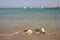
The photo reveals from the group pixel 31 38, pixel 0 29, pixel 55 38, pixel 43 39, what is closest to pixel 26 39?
pixel 31 38

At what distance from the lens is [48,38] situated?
391 centimetres

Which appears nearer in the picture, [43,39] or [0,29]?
[43,39]

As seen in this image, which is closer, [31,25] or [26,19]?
[31,25]

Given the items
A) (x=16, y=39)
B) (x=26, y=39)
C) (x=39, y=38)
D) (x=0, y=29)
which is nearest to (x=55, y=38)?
(x=39, y=38)

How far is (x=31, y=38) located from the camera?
390 centimetres

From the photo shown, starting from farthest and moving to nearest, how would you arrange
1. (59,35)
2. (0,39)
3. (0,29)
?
(0,29), (59,35), (0,39)

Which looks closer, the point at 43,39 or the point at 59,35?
the point at 43,39

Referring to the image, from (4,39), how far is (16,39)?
29cm

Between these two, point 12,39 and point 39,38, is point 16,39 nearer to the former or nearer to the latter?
point 12,39

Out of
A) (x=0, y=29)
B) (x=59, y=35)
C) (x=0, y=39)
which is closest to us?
(x=0, y=39)

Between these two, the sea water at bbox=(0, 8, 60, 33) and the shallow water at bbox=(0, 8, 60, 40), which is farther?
the sea water at bbox=(0, 8, 60, 33)

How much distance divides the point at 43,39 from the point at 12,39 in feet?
2.48

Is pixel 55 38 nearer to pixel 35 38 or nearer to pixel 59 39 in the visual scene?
pixel 59 39

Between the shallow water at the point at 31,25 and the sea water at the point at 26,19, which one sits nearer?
the shallow water at the point at 31,25
